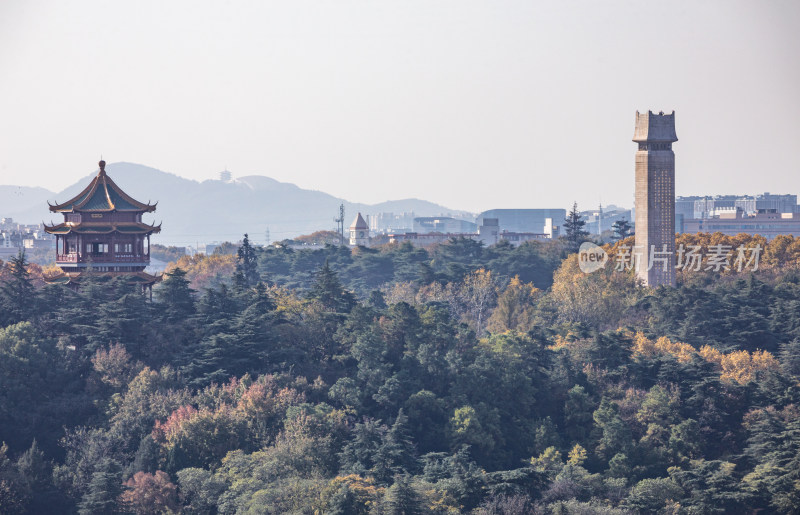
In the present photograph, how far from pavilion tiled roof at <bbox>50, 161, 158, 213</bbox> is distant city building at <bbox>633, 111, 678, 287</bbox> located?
32.6 meters

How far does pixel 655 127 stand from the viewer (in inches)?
2840

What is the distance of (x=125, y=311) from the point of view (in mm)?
49375

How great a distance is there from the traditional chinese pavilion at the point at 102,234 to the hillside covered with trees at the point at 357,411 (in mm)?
1363

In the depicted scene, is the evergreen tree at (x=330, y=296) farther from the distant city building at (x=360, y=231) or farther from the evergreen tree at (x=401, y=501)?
the distant city building at (x=360, y=231)

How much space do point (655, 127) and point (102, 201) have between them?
3559 centimetres

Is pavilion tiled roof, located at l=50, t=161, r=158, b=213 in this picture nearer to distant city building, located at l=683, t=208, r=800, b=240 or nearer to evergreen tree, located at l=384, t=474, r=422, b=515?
evergreen tree, located at l=384, t=474, r=422, b=515

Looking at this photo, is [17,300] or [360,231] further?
[360,231]

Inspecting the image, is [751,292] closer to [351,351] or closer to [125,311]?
[351,351]

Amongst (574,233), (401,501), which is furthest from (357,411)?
(574,233)

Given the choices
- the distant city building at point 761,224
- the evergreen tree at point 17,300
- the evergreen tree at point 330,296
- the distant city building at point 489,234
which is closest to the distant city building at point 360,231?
the distant city building at point 489,234

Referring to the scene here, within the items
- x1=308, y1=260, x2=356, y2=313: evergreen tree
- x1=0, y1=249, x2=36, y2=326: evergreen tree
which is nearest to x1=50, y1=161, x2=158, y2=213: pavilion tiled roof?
x1=0, y1=249, x2=36, y2=326: evergreen tree

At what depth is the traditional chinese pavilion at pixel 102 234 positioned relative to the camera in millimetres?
53031

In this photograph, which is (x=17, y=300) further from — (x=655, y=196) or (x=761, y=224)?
(x=761, y=224)

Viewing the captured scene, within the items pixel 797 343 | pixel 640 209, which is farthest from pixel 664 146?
pixel 797 343
